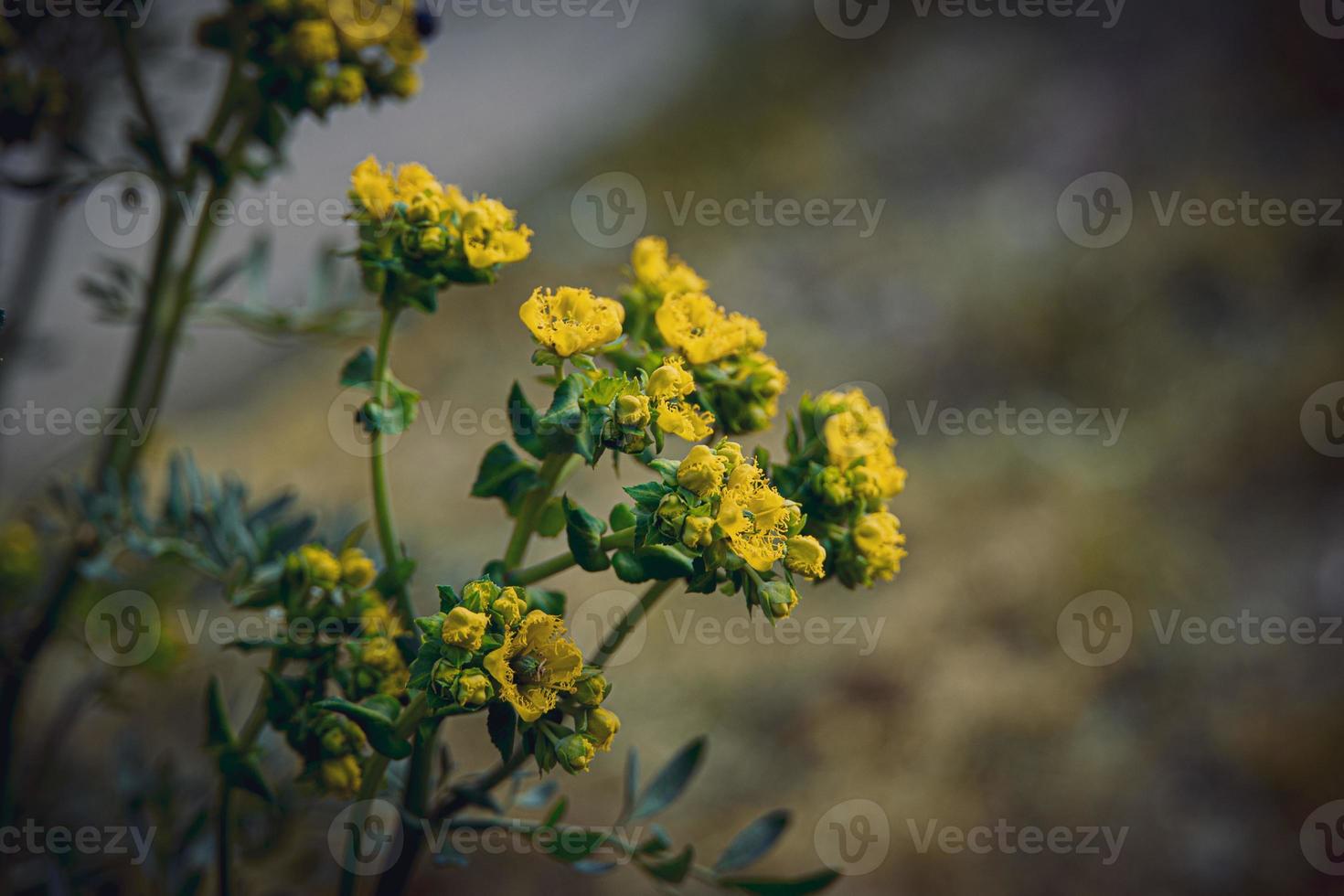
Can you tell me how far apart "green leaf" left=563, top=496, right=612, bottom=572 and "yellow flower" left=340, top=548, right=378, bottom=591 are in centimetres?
40

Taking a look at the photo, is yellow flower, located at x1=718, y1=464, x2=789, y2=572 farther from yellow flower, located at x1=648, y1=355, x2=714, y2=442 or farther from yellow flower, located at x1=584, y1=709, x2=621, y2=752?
yellow flower, located at x1=584, y1=709, x2=621, y2=752

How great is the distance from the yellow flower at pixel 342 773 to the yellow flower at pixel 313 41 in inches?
45.0

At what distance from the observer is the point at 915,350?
4.52 metres

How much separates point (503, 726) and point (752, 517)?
1.32ft

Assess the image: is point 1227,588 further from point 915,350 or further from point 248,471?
point 248,471

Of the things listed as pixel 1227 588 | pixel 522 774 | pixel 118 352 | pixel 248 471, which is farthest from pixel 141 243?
pixel 1227 588

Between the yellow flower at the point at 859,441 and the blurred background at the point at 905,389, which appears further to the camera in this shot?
the blurred background at the point at 905,389

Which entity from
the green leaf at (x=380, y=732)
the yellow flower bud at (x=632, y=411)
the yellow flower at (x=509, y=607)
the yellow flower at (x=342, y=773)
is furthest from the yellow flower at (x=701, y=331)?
the yellow flower at (x=342, y=773)

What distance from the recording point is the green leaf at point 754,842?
154 centimetres

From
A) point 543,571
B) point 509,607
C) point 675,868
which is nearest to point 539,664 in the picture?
point 509,607

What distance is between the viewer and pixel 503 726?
115 cm

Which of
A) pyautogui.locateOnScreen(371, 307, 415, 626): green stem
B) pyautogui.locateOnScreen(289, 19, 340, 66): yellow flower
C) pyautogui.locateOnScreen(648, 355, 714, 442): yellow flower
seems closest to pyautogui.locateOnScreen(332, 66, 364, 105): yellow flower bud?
pyautogui.locateOnScreen(289, 19, 340, 66): yellow flower

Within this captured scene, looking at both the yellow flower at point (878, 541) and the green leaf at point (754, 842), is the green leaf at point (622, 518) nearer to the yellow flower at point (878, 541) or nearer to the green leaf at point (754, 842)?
the yellow flower at point (878, 541)

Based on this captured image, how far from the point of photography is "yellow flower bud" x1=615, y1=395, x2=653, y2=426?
115 centimetres
